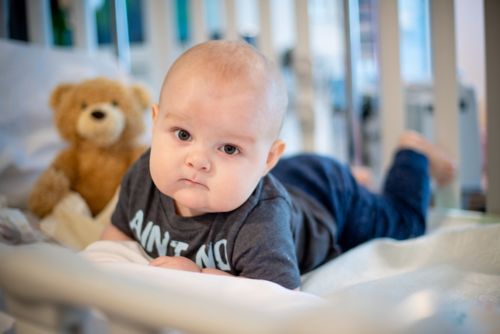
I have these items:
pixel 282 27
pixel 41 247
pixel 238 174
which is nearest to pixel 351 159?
pixel 238 174

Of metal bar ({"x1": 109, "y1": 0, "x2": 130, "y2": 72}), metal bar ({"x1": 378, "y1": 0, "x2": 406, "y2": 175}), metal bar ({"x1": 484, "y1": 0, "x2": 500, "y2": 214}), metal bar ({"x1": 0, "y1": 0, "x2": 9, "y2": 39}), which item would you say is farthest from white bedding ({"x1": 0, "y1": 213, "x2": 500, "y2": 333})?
metal bar ({"x1": 0, "y1": 0, "x2": 9, "y2": 39})

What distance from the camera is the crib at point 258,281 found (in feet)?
1.20

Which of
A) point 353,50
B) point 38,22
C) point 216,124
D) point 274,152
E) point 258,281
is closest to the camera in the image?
point 258,281

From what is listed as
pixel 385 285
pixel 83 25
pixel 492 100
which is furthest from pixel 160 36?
pixel 385 285

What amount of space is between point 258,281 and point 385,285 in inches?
8.7

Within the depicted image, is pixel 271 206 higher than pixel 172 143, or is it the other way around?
pixel 172 143

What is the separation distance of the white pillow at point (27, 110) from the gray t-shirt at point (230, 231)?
0.42 metres

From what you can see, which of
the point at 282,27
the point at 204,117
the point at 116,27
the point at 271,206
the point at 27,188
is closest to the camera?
the point at 204,117

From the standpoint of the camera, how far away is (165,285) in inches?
15.8

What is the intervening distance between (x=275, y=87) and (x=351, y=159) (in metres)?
0.89

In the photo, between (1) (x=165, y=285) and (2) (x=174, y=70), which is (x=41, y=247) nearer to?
(1) (x=165, y=285)

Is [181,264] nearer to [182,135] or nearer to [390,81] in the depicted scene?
[182,135]

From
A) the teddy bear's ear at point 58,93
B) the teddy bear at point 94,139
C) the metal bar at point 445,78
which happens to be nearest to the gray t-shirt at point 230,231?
the teddy bear at point 94,139

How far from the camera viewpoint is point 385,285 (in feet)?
2.22
